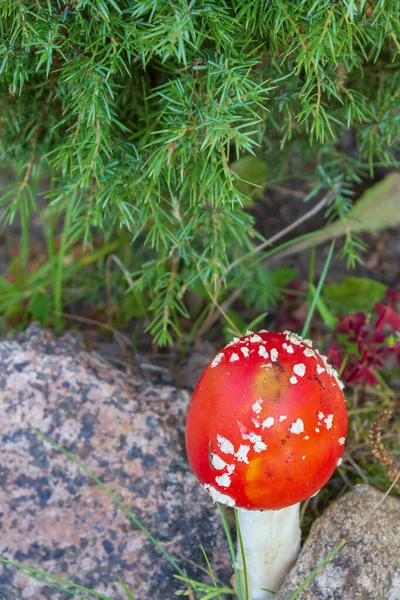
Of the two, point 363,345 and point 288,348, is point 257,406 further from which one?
point 363,345

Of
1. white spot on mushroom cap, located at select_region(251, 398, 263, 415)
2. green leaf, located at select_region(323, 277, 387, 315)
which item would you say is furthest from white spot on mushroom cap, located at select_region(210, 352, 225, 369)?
green leaf, located at select_region(323, 277, 387, 315)

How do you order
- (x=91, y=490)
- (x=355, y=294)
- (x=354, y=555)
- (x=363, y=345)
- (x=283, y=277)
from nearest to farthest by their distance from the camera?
(x=354, y=555), (x=91, y=490), (x=363, y=345), (x=355, y=294), (x=283, y=277)

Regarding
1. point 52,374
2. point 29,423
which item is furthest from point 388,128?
point 29,423

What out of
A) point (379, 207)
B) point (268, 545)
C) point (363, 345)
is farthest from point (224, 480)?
point (379, 207)

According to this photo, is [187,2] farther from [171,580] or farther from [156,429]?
[171,580]

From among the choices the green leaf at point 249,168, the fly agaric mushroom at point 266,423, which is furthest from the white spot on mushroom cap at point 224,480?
the green leaf at point 249,168

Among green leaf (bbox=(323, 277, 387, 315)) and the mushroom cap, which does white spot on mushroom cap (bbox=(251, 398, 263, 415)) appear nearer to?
the mushroom cap
